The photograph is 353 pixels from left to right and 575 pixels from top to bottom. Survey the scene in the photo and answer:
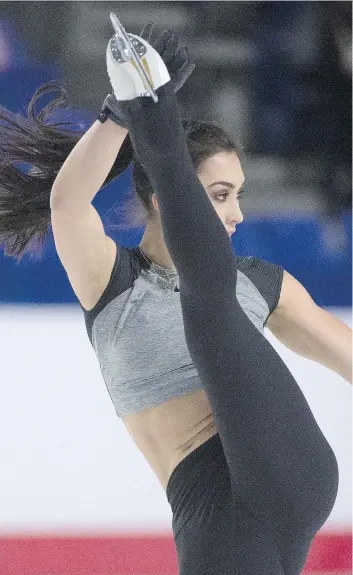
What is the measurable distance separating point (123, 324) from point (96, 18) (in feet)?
2.82

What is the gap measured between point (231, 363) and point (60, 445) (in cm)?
82

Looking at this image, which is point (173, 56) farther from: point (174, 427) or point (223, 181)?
point (174, 427)

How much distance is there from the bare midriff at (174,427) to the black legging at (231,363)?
0.41ft

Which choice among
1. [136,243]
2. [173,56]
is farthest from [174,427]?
[136,243]

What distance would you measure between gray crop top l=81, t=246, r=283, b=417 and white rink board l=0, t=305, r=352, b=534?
49 cm

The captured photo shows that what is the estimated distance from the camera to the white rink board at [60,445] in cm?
174

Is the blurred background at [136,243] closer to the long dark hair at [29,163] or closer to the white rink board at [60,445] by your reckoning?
the white rink board at [60,445]

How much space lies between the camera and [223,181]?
132 centimetres

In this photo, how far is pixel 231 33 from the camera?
1.91 m

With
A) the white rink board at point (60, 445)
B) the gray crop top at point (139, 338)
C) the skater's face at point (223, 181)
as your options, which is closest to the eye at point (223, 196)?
the skater's face at point (223, 181)

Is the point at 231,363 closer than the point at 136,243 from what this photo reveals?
Yes

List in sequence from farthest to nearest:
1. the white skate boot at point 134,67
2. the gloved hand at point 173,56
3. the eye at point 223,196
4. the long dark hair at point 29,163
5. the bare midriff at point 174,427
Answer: the long dark hair at point 29,163, the eye at point 223,196, the bare midriff at point 174,427, the gloved hand at point 173,56, the white skate boot at point 134,67

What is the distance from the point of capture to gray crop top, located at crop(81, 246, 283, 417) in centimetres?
124

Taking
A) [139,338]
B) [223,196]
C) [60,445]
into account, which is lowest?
[60,445]
